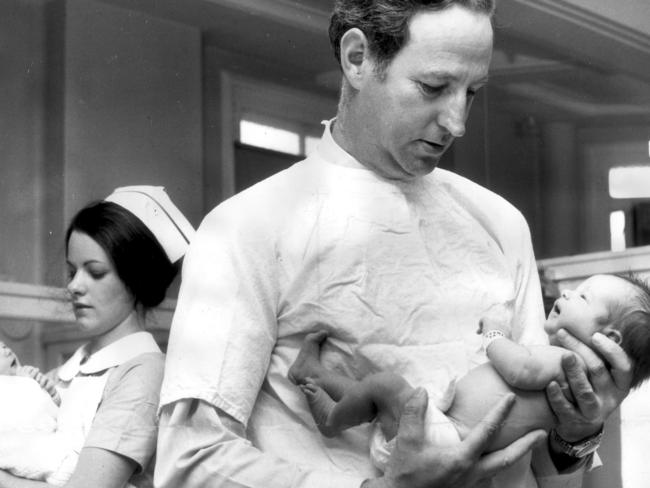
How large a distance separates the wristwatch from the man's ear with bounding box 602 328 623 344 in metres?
0.12

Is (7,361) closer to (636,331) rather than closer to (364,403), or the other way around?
(364,403)

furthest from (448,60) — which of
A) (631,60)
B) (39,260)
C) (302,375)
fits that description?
(39,260)

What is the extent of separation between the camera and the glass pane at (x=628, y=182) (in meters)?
1.97

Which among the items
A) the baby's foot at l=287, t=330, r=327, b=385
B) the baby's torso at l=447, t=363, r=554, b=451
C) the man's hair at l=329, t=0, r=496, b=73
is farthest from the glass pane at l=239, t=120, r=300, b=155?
the baby's torso at l=447, t=363, r=554, b=451

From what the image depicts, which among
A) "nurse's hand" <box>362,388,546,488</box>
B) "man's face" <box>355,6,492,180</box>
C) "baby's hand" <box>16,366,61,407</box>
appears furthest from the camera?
"baby's hand" <box>16,366,61,407</box>

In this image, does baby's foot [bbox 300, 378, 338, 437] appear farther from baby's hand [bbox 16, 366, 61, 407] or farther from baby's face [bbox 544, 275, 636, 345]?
baby's hand [bbox 16, 366, 61, 407]

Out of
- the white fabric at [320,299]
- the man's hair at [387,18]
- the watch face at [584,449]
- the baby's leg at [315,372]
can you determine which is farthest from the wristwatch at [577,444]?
the man's hair at [387,18]

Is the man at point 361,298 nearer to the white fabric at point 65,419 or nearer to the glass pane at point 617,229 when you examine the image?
the white fabric at point 65,419

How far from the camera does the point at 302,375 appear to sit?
1.58 meters

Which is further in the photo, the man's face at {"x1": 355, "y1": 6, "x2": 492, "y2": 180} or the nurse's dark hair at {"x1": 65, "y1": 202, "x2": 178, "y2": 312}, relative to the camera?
the nurse's dark hair at {"x1": 65, "y1": 202, "x2": 178, "y2": 312}

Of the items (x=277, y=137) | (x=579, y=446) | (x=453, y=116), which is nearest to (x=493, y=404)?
(x=579, y=446)

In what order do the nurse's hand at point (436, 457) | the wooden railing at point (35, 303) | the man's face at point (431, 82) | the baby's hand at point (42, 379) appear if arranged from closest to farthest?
the nurse's hand at point (436, 457), the man's face at point (431, 82), the baby's hand at point (42, 379), the wooden railing at point (35, 303)

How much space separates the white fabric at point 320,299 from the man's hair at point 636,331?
102mm

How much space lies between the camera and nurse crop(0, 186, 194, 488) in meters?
1.70
